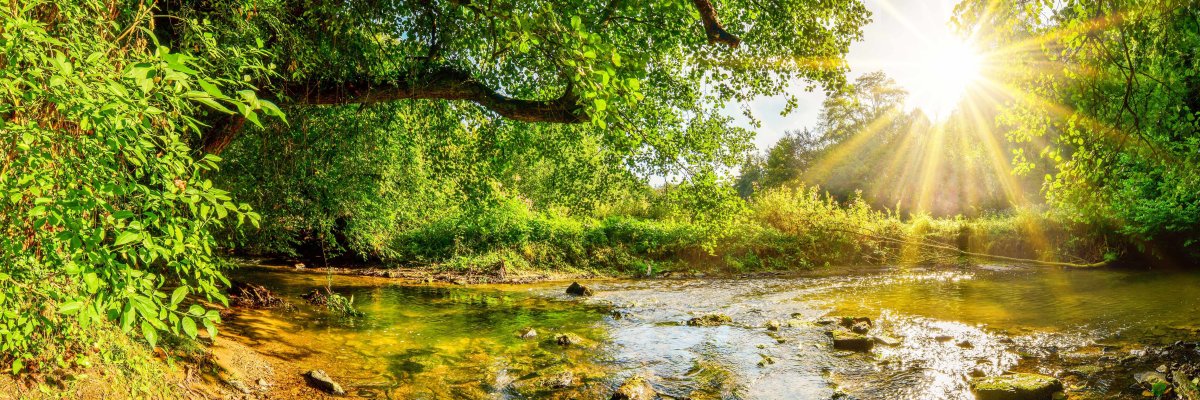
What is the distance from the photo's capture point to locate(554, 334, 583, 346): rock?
29.7ft

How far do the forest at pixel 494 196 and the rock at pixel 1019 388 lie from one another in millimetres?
41

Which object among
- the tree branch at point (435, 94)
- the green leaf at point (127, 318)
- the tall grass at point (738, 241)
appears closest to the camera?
the green leaf at point (127, 318)

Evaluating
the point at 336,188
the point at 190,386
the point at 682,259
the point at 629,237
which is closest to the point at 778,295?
the point at 682,259

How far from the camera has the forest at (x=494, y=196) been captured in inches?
106

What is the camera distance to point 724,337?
9.72 m

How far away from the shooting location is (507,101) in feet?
27.3

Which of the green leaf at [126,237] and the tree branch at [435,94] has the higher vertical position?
the tree branch at [435,94]

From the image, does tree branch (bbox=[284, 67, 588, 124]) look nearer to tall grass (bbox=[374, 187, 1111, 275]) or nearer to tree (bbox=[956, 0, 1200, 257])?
tree (bbox=[956, 0, 1200, 257])

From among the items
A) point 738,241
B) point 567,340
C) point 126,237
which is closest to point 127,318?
point 126,237

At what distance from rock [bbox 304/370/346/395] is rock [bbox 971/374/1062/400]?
7167 millimetres

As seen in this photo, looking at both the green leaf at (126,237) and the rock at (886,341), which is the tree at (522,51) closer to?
the green leaf at (126,237)

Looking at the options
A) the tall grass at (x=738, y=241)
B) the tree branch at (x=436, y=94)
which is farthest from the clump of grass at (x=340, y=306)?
the tall grass at (x=738, y=241)

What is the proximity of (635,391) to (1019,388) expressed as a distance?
4.17 meters

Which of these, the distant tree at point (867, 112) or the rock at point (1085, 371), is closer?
the rock at point (1085, 371)
